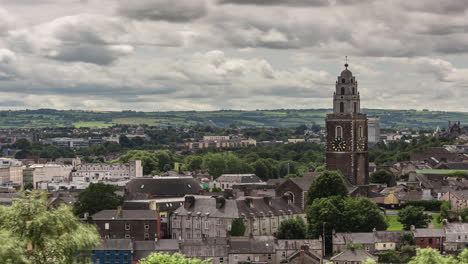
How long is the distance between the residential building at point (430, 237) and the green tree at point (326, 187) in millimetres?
15429

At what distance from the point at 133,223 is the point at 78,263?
52.7 meters

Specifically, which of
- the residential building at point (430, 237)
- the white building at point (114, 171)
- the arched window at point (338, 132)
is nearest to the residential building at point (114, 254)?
the residential building at point (430, 237)

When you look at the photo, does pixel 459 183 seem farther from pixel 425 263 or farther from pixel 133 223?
pixel 425 263

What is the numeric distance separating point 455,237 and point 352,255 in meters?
15.4

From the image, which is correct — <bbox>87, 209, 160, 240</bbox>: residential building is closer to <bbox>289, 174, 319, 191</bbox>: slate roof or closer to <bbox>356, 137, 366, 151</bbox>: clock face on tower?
<bbox>289, 174, 319, 191</bbox>: slate roof

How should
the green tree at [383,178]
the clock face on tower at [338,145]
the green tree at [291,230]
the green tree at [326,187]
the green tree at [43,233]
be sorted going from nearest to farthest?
1. the green tree at [43,233]
2. the green tree at [291,230]
3. the green tree at [326,187]
4. the clock face on tower at [338,145]
5. the green tree at [383,178]

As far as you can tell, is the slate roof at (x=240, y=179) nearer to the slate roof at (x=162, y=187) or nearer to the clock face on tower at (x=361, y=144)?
the slate roof at (x=162, y=187)

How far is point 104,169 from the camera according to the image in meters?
194

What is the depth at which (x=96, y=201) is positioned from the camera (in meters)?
99.8

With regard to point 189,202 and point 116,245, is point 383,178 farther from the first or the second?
point 116,245

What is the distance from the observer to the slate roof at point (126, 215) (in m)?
92.2

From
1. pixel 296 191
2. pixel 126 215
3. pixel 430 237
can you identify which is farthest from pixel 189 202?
pixel 430 237

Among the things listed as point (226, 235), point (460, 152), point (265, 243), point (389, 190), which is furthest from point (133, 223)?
point (460, 152)

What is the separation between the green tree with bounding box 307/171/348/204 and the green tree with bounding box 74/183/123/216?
65.7ft
